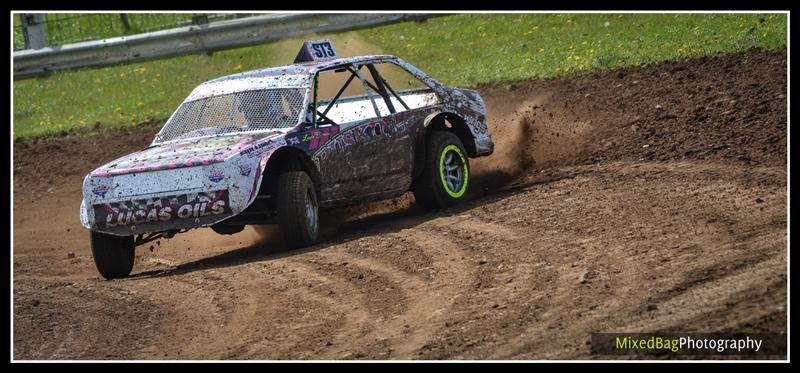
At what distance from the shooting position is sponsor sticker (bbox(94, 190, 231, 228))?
995 cm

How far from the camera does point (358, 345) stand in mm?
7102

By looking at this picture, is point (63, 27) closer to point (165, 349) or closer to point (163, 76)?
point (163, 76)

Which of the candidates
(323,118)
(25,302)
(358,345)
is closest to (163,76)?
(323,118)

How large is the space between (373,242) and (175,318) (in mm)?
2266

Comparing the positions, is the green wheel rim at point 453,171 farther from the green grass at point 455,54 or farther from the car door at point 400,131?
the green grass at point 455,54

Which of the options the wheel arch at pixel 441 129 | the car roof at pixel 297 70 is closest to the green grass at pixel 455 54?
the wheel arch at pixel 441 129

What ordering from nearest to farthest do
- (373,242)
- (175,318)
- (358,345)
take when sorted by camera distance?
(358,345) → (175,318) → (373,242)

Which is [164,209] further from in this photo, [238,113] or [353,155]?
[353,155]

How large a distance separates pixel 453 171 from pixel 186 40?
975 cm

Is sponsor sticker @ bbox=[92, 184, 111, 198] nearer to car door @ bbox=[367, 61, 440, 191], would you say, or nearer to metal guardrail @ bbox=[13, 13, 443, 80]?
car door @ bbox=[367, 61, 440, 191]

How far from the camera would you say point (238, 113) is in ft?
36.8

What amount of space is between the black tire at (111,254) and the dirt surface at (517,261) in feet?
0.74

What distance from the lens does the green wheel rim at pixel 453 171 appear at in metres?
12.0

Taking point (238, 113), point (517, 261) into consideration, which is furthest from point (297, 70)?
point (517, 261)
